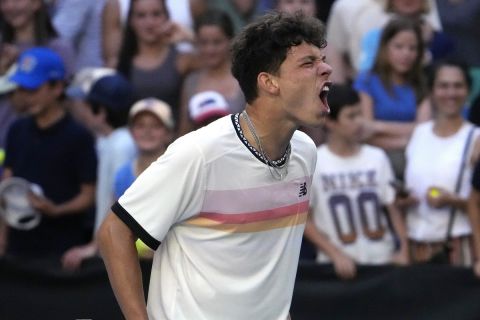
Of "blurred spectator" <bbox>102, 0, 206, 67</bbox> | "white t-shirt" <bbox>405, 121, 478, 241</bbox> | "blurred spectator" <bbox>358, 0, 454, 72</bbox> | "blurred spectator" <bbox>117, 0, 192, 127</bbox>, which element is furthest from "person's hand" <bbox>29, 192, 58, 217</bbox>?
"blurred spectator" <bbox>358, 0, 454, 72</bbox>

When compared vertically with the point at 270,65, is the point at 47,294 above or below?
below

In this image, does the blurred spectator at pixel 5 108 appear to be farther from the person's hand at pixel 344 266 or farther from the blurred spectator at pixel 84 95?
the person's hand at pixel 344 266

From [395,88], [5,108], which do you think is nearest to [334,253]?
[395,88]

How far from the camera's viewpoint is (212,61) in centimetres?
813

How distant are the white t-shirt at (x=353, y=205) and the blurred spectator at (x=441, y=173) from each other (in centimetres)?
22

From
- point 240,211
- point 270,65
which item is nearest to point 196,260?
point 240,211

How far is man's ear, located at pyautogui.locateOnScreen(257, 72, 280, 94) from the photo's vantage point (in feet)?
13.6

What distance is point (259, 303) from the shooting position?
416 centimetres

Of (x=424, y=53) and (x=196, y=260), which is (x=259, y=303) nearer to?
(x=196, y=260)

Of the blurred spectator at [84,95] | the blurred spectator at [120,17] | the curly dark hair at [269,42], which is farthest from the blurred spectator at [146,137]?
the curly dark hair at [269,42]

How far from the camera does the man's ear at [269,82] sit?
13.6ft

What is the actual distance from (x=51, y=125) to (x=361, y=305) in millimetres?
2201

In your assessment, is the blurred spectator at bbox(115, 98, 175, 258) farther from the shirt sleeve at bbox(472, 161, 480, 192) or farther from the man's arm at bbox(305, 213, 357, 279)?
the shirt sleeve at bbox(472, 161, 480, 192)

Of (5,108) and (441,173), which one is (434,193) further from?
(5,108)
